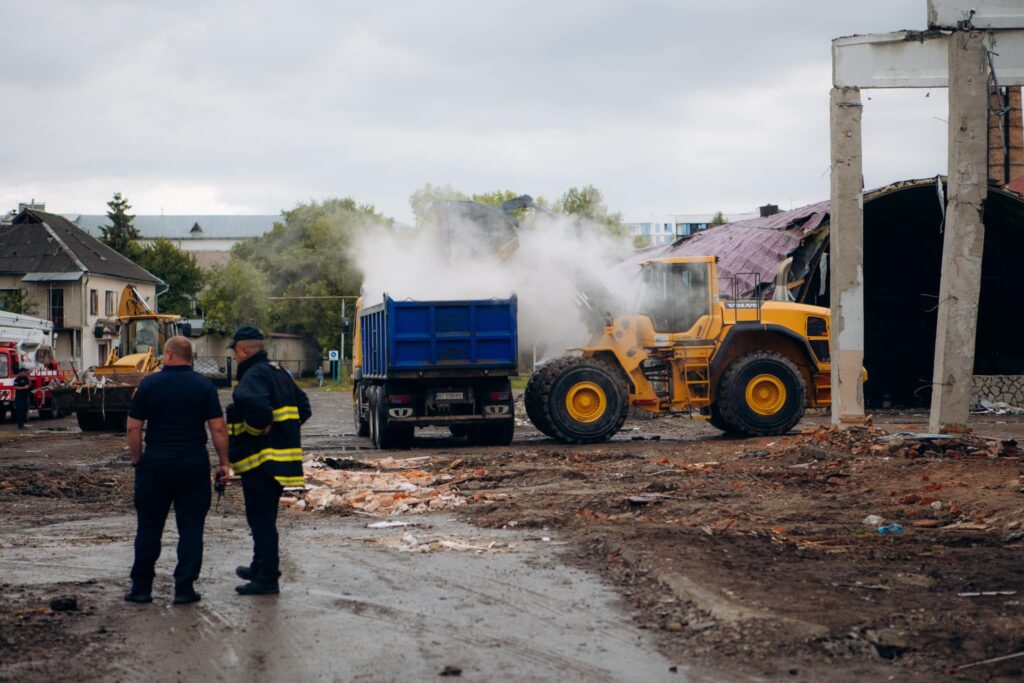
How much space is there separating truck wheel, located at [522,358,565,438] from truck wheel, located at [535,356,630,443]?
2cm

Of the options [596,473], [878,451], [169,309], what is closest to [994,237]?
[878,451]

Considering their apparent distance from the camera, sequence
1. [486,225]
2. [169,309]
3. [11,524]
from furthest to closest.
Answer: [169,309] → [486,225] → [11,524]

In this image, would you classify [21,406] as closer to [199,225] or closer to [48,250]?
[48,250]

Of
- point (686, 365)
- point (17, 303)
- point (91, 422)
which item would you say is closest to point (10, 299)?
point (17, 303)

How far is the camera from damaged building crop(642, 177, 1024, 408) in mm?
28047

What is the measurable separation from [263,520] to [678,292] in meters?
12.9

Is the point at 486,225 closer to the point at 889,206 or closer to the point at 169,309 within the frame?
the point at 889,206

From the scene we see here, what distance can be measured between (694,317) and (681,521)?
969cm

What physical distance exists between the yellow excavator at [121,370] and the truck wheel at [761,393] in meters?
12.9

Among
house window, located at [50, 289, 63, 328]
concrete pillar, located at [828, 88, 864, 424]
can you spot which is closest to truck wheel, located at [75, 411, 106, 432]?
concrete pillar, located at [828, 88, 864, 424]

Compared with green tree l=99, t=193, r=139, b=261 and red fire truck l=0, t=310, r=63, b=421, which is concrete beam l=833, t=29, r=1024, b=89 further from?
green tree l=99, t=193, r=139, b=261

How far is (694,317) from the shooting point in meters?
19.5

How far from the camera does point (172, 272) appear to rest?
8281cm

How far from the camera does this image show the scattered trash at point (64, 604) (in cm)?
709
